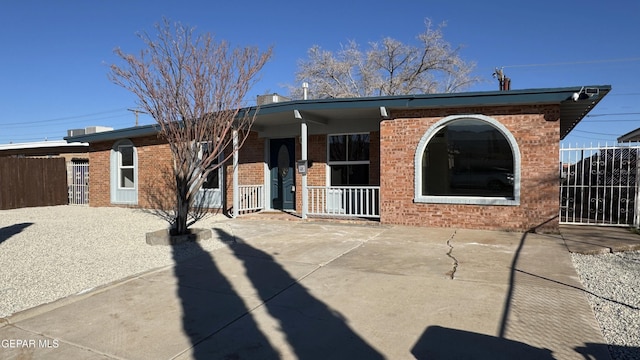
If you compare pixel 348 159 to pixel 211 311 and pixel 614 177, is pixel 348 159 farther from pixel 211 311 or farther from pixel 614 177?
pixel 211 311

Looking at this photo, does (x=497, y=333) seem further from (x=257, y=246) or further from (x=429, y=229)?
(x=429, y=229)

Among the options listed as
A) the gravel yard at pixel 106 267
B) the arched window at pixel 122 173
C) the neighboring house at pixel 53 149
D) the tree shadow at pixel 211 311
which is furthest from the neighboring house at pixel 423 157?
the neighboring house at pixel 53 149

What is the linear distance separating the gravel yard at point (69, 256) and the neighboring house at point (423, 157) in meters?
2.97

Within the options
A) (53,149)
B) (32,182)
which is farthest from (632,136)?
(53,149)

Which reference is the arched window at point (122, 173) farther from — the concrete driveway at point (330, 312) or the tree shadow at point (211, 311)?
the tree shadow at point (211, 311)

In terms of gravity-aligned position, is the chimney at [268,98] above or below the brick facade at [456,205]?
above

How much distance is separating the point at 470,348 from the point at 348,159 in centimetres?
873

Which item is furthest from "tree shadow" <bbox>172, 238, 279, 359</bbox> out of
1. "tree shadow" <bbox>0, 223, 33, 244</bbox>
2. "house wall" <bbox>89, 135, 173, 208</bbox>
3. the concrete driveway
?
"house wall" <bbox>89, 135, 173, 208</bbox>

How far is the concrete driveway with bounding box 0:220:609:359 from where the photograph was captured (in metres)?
3.26

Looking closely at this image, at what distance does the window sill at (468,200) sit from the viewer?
8.95 metres

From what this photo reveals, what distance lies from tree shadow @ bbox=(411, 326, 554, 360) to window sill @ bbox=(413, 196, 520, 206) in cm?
617

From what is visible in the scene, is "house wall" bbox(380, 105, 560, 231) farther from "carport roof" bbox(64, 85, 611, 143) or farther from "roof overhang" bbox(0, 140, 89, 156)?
"roof overhang" bbox(0, 140, 89, 156)

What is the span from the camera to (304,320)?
3.84m

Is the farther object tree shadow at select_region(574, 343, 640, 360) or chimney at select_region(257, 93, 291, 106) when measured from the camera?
chimney at select_region(257, 93, 291, 106)
